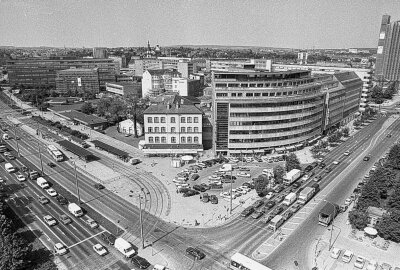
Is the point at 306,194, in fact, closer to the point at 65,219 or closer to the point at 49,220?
the point at 65,219

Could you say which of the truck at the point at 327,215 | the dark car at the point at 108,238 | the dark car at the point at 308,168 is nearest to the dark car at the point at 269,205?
the truck at the point at 327,215

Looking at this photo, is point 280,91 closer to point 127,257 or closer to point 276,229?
point 276,229

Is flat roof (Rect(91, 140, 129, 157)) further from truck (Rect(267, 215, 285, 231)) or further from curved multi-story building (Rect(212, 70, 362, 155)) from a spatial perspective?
truck (Rect(267, 215, 285, 231))

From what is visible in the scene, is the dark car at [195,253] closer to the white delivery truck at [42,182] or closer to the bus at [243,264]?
the bus at [243,264]

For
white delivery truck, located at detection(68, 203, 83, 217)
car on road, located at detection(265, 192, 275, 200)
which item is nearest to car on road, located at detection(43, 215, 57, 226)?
white delivery truck, located at detection(68, 203, 83, 217)

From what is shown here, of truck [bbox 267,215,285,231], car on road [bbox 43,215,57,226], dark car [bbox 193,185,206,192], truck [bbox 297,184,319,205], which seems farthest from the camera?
dark car [bbox 193,185,206,192]

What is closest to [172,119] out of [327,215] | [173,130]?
[173,130]
